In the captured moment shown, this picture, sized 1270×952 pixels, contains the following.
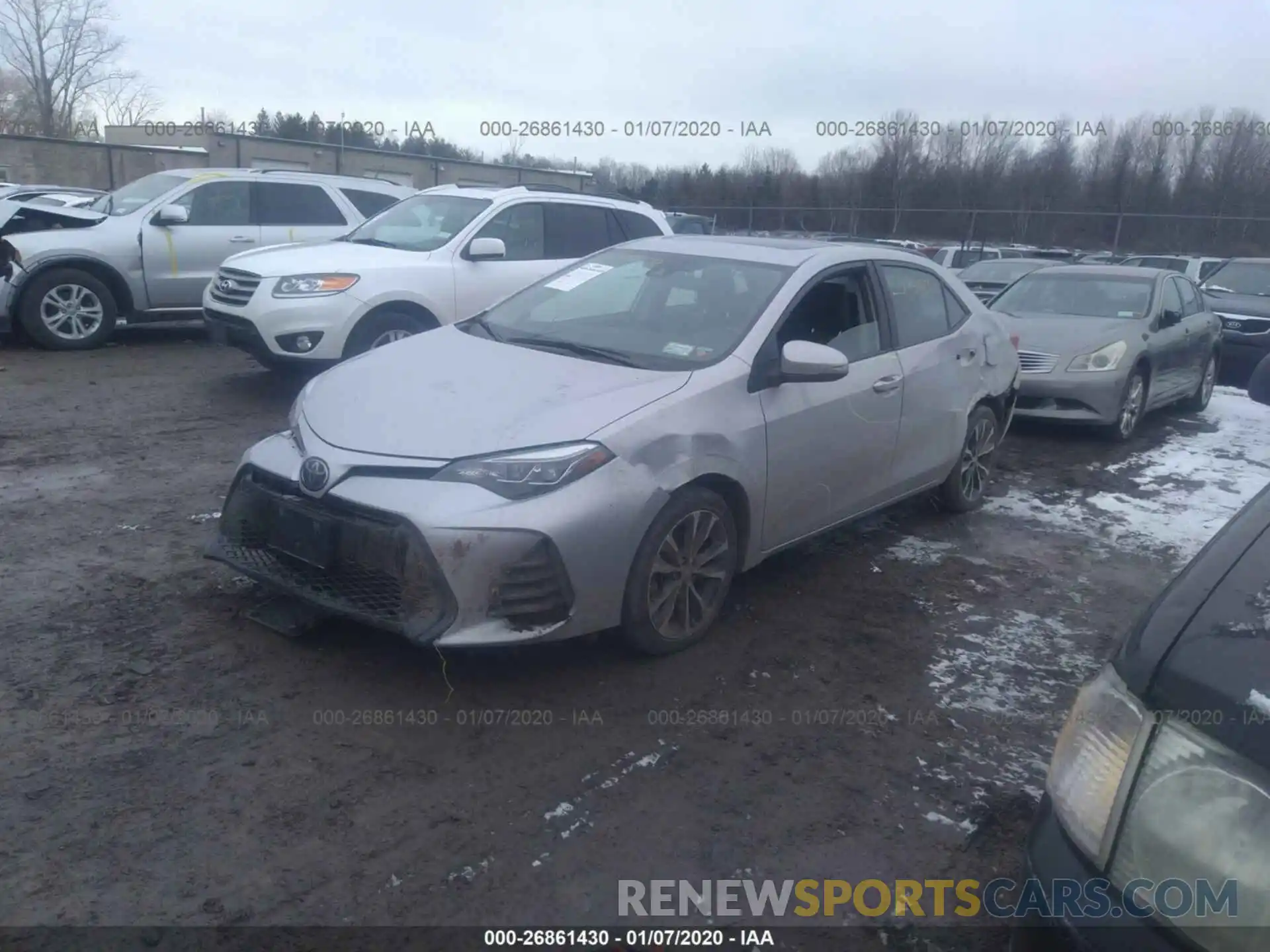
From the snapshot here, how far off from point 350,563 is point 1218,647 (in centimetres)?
272

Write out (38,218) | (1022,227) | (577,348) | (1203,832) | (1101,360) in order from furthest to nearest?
1. (1022,227)
2. (38,218)
3. (1101,360)
4. (577,348)
5. (1203,832)

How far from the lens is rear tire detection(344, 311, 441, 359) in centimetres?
795

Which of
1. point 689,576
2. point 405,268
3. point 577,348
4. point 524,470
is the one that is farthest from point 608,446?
point 405,268

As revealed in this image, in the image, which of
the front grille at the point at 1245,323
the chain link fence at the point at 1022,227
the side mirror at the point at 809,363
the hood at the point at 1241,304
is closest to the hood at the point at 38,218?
the side mirror at the point at 809,363

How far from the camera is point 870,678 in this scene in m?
4.13

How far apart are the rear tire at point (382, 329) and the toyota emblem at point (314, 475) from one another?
4195 millimetres

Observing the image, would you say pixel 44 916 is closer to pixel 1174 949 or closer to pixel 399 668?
pixel 399 668

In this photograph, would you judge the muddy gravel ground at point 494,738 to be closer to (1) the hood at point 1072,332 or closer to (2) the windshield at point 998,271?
(1) the hood at point 1072,332

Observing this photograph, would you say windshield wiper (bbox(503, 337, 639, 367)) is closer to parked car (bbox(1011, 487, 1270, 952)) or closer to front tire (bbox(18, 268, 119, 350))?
parked car (bbox(1011, 487, 1270, 952))

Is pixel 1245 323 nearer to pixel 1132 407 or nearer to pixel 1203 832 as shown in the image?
pixel 1132 407

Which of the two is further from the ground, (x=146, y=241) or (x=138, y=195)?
(x=138, y=195)

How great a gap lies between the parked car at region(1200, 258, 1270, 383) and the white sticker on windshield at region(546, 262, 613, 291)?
11422 millimetres

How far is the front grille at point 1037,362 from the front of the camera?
8.88m

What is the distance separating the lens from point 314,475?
3770 millimetres
